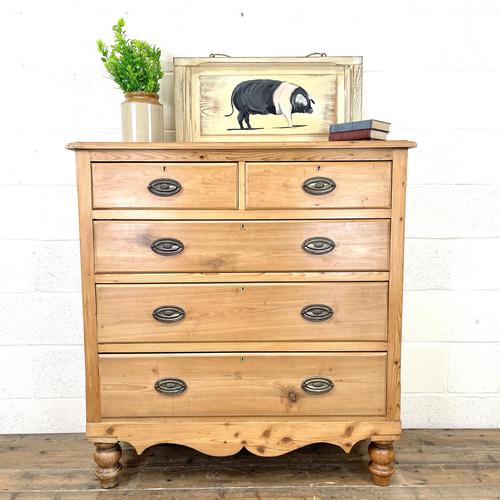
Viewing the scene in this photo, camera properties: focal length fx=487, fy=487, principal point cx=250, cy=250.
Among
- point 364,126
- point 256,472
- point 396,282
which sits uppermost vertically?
point 364,126

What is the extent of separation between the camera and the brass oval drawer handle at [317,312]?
1690 millimetres

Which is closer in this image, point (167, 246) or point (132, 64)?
point (167, 246)

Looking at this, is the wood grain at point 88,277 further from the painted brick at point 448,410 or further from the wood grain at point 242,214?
the painted brick at point 448,410

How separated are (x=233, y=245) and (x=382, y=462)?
3.16 feet

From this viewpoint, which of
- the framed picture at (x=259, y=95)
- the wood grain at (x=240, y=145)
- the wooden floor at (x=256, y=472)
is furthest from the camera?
the framed picture at (x=259, y=95)

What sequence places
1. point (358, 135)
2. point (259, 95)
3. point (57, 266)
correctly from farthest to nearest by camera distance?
point (57, 266), point (259, 95), point (358, 135)

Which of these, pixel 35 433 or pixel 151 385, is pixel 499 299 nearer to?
pixel 151 385

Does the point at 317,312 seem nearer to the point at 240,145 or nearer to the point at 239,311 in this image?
the point at 239,311

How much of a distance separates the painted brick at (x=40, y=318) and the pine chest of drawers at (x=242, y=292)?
571 millimetres

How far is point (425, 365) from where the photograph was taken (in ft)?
7.38

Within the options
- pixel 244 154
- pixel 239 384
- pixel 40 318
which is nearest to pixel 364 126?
pixel 244 154

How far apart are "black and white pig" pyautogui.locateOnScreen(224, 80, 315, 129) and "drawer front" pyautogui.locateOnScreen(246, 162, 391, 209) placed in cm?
52

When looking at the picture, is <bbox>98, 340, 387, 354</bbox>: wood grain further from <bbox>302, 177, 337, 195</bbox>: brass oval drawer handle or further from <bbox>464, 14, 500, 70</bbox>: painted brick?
<bbox>464, 14, 500, 70</bbox>: painted brick

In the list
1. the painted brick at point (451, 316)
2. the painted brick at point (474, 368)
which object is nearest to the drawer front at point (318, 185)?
the painted brick at point (451, 316)
